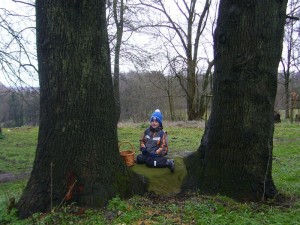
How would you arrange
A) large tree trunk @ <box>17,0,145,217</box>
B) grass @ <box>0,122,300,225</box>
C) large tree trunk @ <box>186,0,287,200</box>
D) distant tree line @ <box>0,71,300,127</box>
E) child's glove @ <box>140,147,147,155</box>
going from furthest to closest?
1. distant tree line @ <box>0,71,300,127</box>
2. child's glove @ <box>140,147,147,155</box>
3. large tree trunk @ <box>186,0,287,200</box>
4. large tree trunk @ <box>17,0,145,217</box>
5. grass @ <box>0,122,300,225</box>

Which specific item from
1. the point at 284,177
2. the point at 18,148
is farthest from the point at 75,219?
the point at 18,148

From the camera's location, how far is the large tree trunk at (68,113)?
3939 mm

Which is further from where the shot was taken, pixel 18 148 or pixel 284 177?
pixel 18 148

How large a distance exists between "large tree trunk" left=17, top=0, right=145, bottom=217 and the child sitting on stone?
4.44ft

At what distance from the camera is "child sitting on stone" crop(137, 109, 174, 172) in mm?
5316

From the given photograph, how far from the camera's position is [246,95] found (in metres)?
4.38

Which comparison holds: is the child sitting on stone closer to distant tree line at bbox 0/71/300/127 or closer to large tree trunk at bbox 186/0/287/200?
large tree trunk at bbox 186/0/287/200

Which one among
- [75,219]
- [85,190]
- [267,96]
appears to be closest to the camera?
[75,219]

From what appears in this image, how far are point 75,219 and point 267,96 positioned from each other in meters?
2.86

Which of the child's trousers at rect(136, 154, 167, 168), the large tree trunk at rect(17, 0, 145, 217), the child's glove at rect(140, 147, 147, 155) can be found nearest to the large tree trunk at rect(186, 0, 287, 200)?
the child's trousers at rect(136, 154, 167, 168)

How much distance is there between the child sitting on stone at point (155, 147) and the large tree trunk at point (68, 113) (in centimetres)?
135

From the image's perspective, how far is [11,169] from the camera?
29.8 ft

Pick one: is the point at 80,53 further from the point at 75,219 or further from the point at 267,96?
the point at 267,96

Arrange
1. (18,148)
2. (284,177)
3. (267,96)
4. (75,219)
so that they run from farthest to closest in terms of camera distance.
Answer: (18,148) → (284,177) → (267,96) → (75,219)
